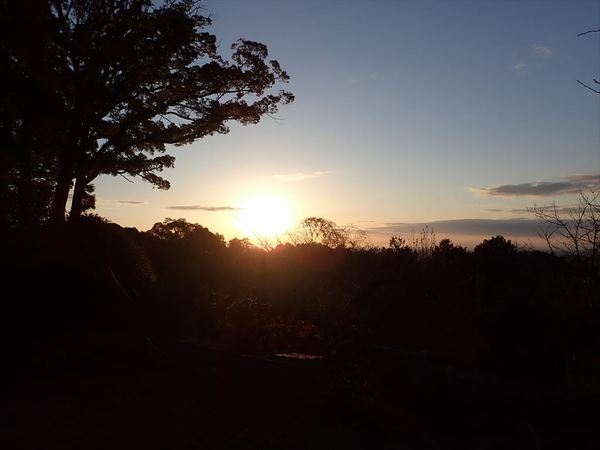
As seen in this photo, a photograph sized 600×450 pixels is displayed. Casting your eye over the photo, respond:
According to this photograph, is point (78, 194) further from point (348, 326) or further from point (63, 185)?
point (348, 326)

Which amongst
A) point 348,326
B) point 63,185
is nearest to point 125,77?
point 63,185

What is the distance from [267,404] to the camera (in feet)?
22.6

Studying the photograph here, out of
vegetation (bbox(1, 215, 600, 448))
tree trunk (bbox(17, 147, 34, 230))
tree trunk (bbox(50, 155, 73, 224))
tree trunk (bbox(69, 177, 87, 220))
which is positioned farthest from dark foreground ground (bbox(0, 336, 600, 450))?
tree trunk (bbox(69, 177, 87, 220))

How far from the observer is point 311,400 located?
6.95m

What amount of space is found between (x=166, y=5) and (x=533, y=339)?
14444 millimetres

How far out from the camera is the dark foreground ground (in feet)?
19.2

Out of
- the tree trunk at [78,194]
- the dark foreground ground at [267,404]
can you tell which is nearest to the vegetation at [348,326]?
the dark foreground ground at [267,404]

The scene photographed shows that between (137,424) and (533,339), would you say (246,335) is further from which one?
(533,339)

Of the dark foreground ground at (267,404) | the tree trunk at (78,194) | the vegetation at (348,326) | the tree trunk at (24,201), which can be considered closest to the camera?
the dark foreground ground at (267,404)

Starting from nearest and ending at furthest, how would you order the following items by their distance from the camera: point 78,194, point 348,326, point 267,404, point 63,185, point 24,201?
1. point 267,404
2. point 348,326
3. point 24,201
4. point 63,185
5. point 78,194

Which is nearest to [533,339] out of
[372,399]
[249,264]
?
[372,399]

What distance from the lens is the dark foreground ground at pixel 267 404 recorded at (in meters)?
5.85

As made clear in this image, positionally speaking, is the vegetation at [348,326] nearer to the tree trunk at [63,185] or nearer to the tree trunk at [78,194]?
the tree trunk at [63,185]

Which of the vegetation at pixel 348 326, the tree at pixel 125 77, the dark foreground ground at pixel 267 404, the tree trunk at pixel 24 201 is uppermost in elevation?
the tree at pixel 125 77
